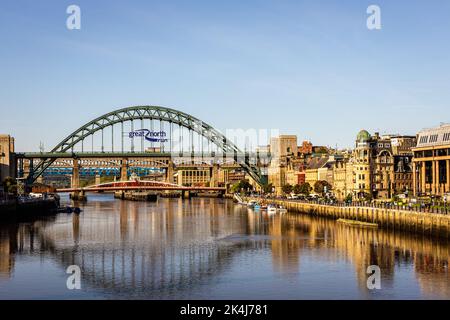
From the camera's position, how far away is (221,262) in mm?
51812

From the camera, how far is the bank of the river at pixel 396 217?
61169mm

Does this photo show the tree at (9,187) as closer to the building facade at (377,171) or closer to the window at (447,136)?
the building facade at (377,171)

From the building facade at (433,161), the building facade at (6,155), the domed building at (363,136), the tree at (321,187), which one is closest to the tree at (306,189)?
the tree at (321,187)

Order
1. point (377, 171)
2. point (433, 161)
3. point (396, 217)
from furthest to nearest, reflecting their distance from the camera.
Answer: point (377, 171) < point (433, 161) < point (396, 217)

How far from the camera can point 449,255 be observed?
51.2 metres

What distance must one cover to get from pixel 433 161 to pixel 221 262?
56976mm

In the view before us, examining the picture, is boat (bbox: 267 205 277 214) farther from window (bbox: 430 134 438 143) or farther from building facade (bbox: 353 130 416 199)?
window (bbox: 430 134 438 143)

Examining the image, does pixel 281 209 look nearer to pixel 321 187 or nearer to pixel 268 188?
pixel 321 187

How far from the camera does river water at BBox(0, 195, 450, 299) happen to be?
40.9m

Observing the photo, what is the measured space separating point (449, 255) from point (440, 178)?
50.6 meters

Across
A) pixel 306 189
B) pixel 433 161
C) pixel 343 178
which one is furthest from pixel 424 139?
pixel 306 189

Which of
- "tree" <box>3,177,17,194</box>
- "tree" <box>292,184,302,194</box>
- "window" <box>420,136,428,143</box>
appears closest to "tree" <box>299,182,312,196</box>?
"tree" <box>292,184,302,194</box>
